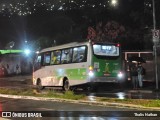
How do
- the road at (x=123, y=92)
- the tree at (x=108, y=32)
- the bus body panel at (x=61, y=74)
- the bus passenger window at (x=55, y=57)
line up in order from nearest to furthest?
the road at (x=123, y=92), the bus body panel at (x=61, y=74), the bus passenger window at (x=55, y=57), the tree at (x=108, y=32)

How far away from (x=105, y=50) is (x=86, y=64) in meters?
1.74

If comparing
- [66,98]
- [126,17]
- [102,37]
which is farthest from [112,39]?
[66,98]

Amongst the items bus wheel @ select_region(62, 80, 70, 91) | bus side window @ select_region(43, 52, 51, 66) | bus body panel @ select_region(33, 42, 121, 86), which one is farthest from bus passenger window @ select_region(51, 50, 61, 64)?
bus wheel @ select_region(62, 80, 70, 91)

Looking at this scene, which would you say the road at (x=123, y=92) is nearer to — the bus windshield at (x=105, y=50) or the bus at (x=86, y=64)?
the bus at (x=86, y=64)

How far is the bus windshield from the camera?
25.7m

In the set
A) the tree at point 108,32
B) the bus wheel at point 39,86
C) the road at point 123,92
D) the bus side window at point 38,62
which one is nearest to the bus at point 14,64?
the tree at point 108,32

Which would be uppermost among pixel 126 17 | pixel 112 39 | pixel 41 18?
pixel 41 18

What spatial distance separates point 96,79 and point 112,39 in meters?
24.9

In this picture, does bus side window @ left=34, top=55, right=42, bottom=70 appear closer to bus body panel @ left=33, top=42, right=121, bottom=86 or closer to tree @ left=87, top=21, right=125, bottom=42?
bus body panel @ left=33, top=42, right=121, bottom=86

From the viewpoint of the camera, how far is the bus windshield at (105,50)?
25.7m

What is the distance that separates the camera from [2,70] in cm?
5778

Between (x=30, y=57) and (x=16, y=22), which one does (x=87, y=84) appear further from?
(x=16, y=22)

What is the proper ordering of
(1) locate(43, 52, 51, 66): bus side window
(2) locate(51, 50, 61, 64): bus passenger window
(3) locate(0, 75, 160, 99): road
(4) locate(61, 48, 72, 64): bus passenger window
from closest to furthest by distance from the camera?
(3) locate(0, 75, 160, 99): road < (4) locate(61, 48, 72, 64): bus passenger window < (2) locate(51, 50, 61, 64): bus passenger window < (1) locate(43, 52, 51, 66): bus side window

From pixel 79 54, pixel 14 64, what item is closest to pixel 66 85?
pixel 79 54
